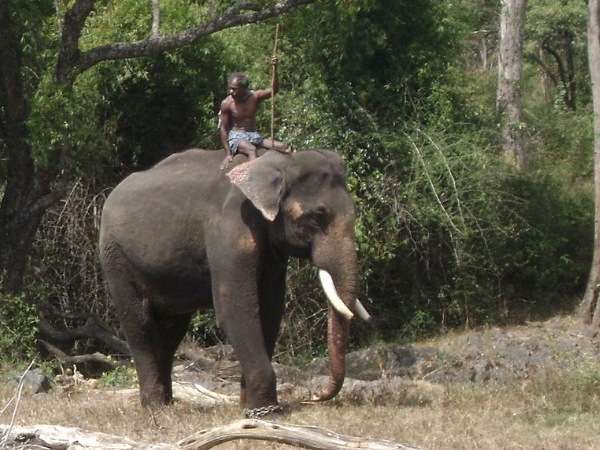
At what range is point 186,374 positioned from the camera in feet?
40.5

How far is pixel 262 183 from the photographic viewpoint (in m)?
8.81

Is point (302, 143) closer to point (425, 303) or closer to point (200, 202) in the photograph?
point (425, 303)

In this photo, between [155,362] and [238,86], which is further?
[155,362]

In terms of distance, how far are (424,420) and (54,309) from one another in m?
7.57

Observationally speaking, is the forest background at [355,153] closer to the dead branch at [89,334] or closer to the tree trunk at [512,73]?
the dead branch at [89,334]

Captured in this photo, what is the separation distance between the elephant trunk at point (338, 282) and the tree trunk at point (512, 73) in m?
11.0

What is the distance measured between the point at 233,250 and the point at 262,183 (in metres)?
0.56

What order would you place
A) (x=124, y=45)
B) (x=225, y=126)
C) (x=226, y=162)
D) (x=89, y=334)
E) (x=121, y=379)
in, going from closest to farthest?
1. (x=226, y=162)
2. (x=225, y=126)
3. (x=121, y=379)
4. (x=124, y=45)
5. (x=89, y=334)

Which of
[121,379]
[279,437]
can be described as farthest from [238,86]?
[121,379]

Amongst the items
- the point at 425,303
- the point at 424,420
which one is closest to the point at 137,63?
the point at 425,303

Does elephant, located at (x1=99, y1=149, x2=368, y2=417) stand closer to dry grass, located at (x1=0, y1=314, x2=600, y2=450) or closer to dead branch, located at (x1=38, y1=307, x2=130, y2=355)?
dry grass, located at (x1=0, y1=314, x2=600, y2=450)

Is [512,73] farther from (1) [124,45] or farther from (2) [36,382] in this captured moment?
(2) [36,382]

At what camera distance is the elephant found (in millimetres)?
8773

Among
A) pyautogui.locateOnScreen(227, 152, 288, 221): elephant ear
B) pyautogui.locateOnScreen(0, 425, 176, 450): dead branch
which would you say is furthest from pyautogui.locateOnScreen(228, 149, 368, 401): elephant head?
pyautogui.locateOnScreen(0, 425, 176, 450): dead branch
